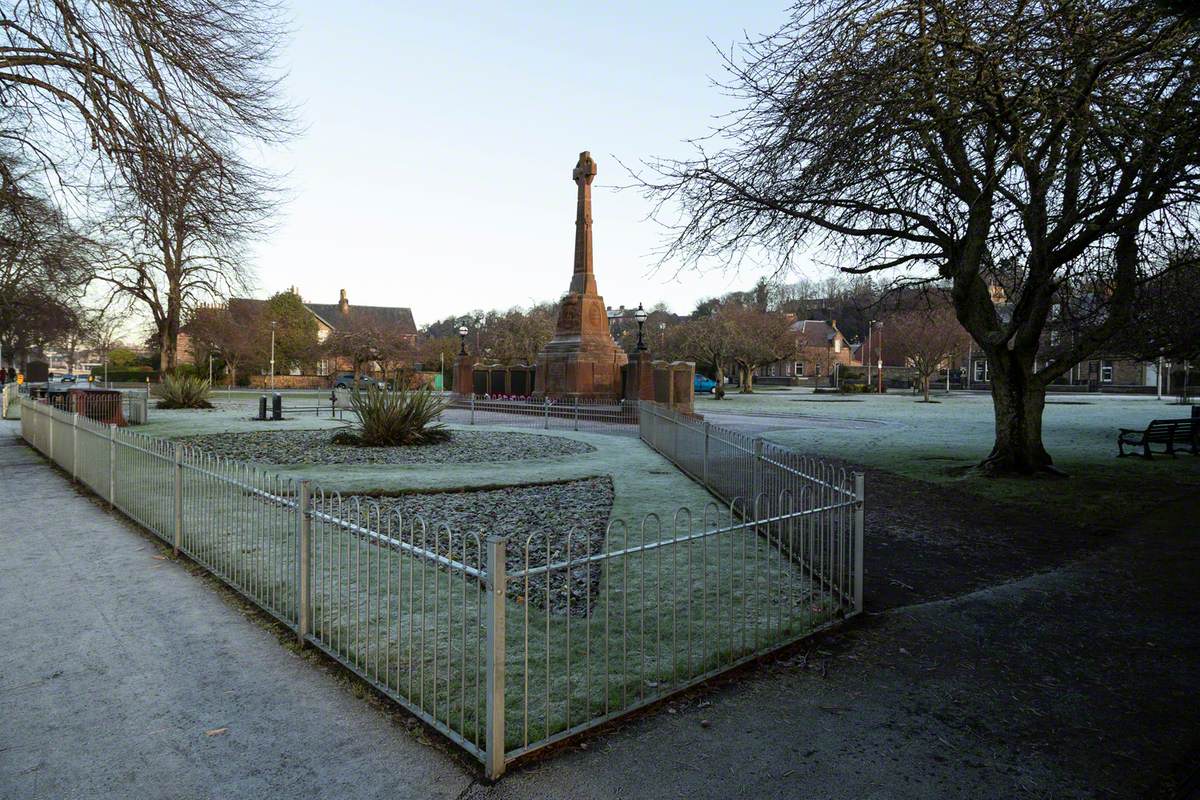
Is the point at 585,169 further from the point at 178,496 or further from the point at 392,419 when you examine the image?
the point at 178,496

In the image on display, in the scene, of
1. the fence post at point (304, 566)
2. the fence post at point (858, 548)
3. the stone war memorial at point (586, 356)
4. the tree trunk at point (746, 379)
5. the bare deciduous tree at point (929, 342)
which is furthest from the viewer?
the tree trunk at point (746, 379)

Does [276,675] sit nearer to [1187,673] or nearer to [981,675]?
[981,675]

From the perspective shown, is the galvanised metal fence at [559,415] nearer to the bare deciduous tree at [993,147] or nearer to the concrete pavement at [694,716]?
the bare deciduous tree at [993,147]

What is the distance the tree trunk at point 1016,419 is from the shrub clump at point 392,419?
1179 centimetres

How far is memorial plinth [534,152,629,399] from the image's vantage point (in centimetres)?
2828

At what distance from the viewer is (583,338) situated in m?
28.7

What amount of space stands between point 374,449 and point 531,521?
836 cm

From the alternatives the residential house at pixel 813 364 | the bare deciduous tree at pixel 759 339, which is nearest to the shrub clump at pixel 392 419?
the bare deciduous tree at pixel 759 339

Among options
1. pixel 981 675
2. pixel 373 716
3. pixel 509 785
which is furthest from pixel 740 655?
pixel 373 716

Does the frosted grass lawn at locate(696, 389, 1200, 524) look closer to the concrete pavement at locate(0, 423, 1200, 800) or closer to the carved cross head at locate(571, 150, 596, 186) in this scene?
the concrete pavement at locate(0, 423, 1200, 800)

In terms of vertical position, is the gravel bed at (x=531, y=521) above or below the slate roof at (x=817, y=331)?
below

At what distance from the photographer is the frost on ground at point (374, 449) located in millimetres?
14352

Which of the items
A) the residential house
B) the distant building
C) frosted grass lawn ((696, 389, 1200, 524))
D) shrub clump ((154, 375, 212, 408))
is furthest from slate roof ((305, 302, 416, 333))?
frosted grass lawn ((696, 389, 1200, 524))

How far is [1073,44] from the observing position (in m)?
6.52
